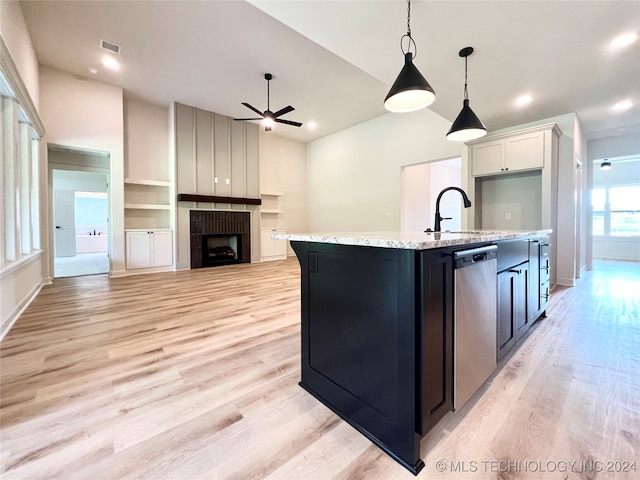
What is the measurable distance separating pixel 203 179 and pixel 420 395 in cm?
622

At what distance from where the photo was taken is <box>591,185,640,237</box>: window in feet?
22.9

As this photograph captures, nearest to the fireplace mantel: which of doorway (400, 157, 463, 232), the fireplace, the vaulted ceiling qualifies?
the fireplace

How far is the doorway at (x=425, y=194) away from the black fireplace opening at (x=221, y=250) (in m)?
4.10

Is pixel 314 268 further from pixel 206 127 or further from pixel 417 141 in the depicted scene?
pixel 206 127

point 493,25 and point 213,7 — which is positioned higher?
point 213,7

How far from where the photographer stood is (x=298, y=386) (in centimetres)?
163

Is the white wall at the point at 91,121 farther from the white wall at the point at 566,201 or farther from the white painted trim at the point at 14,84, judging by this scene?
the white wall at the point at 566,201

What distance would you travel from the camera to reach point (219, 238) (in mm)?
6727

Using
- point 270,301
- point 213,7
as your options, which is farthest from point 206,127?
point 270,301

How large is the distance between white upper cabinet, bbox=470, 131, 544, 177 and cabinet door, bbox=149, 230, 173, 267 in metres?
6.14

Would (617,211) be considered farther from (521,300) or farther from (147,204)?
(147,204)

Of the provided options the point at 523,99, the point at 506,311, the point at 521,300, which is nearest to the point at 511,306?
the point at 506,311

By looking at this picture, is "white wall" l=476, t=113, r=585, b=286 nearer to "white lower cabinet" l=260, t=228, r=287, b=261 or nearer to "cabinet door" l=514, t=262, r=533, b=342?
"cabinet door" l=514, t=262, r=533, b=342

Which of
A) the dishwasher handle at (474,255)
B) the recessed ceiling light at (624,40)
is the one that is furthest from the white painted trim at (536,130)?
the dishwasher handle at (474,255)
